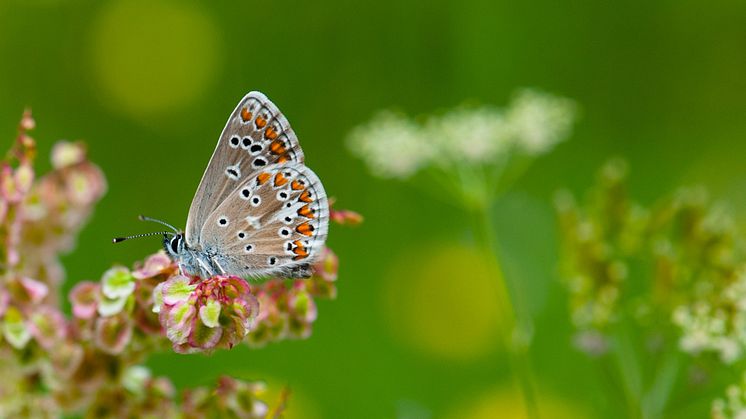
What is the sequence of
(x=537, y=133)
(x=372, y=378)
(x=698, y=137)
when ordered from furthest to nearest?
(x=698, y=137) < (x=372, y=378) < (x=537, y=133)

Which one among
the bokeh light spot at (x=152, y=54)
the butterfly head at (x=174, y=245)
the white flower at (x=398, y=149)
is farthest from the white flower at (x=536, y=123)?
the bokeh light spot at (x=152, y=54)

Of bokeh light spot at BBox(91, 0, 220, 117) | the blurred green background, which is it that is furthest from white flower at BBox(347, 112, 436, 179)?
bokeh light spot at BBox(91, 0, 220, 117)

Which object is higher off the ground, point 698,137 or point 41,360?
point 698,137

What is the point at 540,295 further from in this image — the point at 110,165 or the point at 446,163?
the point at 110,165

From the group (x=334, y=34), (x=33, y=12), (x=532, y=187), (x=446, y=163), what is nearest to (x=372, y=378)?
(x=446, y=163)

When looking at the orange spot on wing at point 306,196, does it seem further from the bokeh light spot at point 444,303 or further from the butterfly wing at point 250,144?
the bokeh light spot at point 444,303

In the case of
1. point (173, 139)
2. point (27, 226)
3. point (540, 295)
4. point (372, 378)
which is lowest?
point (27, 226)

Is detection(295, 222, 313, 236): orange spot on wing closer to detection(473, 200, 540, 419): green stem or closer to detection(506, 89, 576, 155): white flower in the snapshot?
detection(473, 200, 540, 419): green stem
